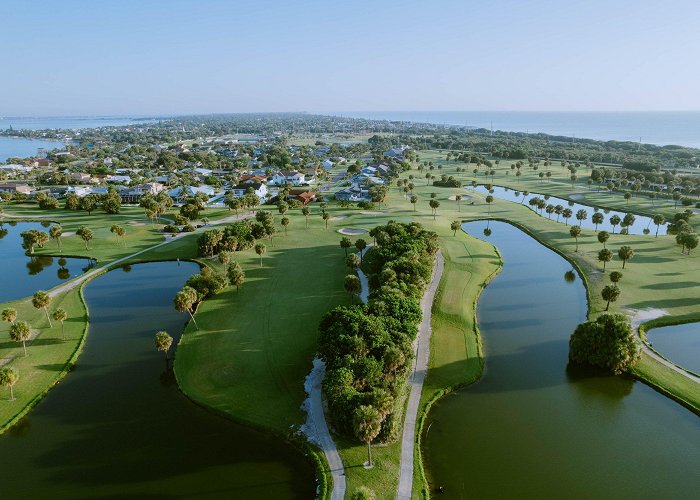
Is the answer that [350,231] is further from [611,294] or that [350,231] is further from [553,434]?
[553,434]

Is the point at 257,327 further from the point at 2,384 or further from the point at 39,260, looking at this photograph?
the point at 39,260

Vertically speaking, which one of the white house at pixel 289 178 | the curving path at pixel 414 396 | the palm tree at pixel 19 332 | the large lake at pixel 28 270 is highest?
the white house at pixel 289 178

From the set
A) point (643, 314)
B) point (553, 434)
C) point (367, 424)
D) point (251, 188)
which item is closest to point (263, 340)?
point (367, 424)

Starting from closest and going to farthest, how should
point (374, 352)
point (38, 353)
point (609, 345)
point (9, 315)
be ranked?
point (374, 352) → point (609, 345) → point (38, 353) → point (9, 315)

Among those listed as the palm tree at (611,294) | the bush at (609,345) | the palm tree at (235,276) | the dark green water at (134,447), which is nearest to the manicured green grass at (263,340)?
the palm tree at (235,276)

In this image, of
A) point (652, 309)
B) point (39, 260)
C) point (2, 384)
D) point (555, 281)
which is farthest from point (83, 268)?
point (652, 309)

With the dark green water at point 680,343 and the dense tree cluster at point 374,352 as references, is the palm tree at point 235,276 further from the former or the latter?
the dark green water at point 680,343
